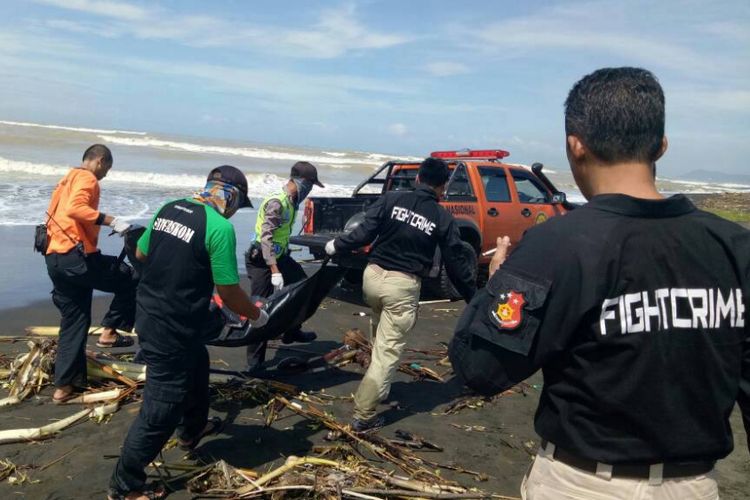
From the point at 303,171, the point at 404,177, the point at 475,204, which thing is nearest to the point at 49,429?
the point at 303,171

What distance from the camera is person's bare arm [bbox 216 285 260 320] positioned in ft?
11.5

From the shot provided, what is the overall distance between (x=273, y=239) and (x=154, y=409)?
251 cm

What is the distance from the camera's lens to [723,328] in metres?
1.55

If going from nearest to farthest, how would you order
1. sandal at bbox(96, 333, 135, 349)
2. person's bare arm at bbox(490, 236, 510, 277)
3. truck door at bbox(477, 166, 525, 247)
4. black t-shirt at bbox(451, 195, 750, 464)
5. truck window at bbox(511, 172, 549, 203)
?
black t-shirt at bbox(451, 195, 750, 464) → person's bare arm at bbox(490, 236, 510, 277) → sandal at bbox(96, 333, 135, 349) → truck door at bbox(477, 166, 525, 247) → truck window at bbox(511, 172, 549, 203)

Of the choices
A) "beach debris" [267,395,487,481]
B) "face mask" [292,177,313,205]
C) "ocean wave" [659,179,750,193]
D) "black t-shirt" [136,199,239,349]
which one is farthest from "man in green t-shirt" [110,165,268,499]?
"ocean wave" [659,179,750,193]

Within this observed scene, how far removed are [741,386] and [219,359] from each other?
5.05m

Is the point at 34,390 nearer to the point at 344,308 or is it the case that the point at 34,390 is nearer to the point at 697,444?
the point at 344,308

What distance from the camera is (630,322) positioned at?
59.1 inches

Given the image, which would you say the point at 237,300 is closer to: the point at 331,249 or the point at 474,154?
the point at 331,249

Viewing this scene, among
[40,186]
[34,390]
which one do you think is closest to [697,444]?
[34,390]

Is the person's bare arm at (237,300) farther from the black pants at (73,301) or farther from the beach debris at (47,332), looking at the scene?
the beach debris at (47,332)

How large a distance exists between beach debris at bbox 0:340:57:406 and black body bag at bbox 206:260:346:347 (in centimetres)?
161

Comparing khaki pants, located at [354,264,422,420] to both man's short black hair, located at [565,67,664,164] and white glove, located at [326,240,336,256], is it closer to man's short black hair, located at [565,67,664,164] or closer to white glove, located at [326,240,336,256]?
white glove, located at [326,240,336,256]

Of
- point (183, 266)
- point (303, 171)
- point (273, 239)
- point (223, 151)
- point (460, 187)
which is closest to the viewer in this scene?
point (183, 266)
